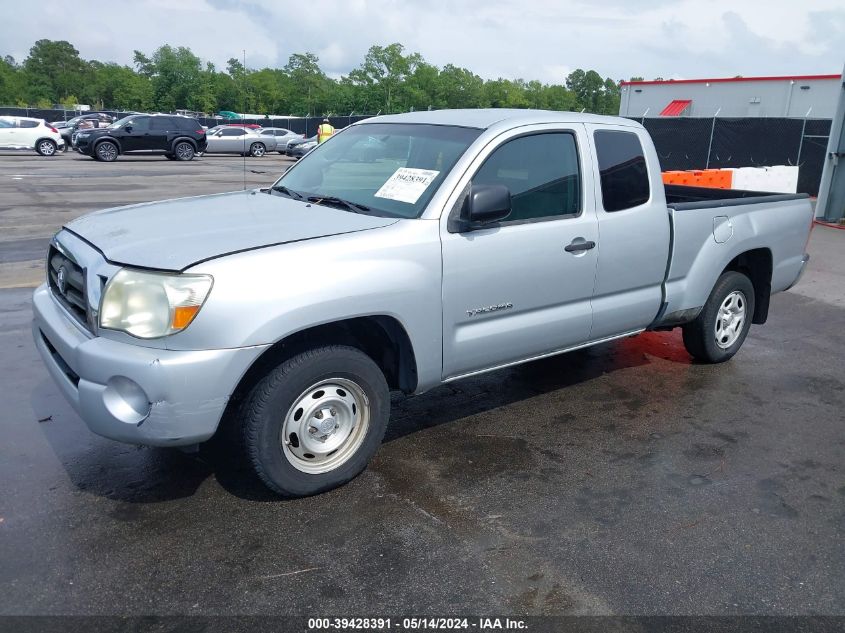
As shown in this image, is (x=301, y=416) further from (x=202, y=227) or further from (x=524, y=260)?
(x=524, y=260)

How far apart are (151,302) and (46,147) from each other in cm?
3161

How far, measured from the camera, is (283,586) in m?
3.05

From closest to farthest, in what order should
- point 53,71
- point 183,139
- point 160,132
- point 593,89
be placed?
1. point 160,132
2. point 183,139
3. point 53,71
4. point 593,89

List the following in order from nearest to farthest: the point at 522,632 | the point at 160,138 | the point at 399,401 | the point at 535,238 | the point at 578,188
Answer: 1. the point at 522,632
2. the point at 535,238
3. the point at 578,188
4. the point at 399,401
5. the point at 160,138

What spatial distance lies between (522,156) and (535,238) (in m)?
0.51

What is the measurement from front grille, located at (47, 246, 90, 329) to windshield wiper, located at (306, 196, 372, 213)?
136 centimetres

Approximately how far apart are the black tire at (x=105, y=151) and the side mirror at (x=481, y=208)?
90.8 feet

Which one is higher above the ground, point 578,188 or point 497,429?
point 578,188

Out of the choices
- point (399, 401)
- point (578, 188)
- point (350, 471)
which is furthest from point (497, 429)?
point (578, 188)

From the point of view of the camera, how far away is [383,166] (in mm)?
4457

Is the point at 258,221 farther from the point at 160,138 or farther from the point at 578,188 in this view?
the point at 160,138

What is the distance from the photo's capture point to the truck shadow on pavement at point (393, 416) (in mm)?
3867

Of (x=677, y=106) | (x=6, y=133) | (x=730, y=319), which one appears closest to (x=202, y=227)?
(x=730, y=319)

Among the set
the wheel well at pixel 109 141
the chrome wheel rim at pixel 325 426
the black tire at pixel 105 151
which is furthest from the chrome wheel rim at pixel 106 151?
the chrome wheel rim at pixel 325 426
